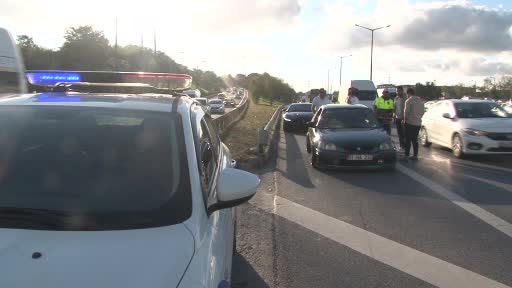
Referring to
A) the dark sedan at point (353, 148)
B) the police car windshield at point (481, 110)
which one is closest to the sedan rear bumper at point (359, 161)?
the dark sedan at point (353, 148)

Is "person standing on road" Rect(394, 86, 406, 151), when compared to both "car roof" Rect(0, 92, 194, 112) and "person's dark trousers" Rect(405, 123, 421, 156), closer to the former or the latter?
"person's dark trousers" Rect(405, 123, 421, 156)

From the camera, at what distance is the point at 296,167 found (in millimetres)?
11523

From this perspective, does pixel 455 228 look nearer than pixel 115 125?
No

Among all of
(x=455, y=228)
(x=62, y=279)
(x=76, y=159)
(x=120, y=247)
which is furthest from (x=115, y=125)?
(x=455, y=228)

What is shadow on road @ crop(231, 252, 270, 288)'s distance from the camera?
4.48 meters

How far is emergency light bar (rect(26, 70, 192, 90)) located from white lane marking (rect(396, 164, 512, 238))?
14.1ft

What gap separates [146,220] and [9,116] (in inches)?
53.0

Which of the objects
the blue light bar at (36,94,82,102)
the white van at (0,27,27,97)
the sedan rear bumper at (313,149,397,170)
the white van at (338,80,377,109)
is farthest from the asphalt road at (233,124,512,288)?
the white van at (338,80,377,109)

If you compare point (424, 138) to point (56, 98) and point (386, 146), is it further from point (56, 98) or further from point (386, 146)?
point (56, 98)

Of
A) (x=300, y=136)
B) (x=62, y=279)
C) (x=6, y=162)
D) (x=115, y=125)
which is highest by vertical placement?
(x=115, y=125)

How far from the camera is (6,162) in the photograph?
116 inches

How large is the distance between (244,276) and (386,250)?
1643 millimetres

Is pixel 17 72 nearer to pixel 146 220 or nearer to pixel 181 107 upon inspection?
pixel 181 107

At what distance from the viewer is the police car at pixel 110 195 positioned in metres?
2.16
